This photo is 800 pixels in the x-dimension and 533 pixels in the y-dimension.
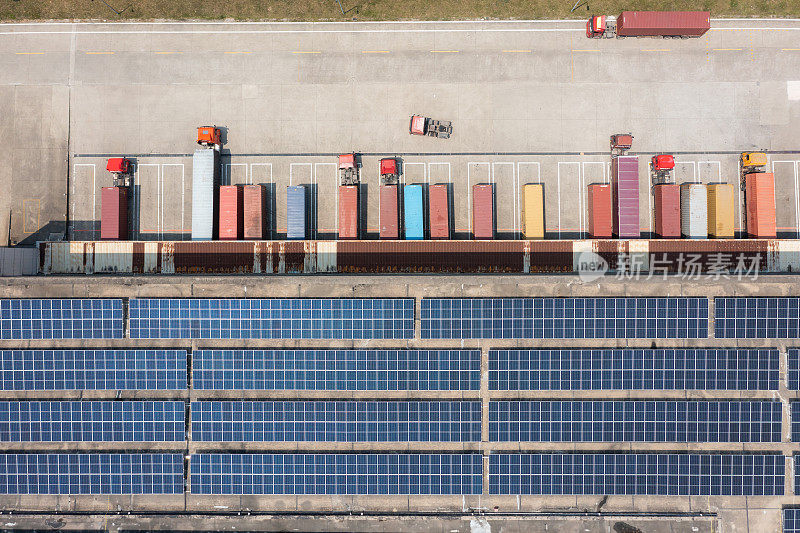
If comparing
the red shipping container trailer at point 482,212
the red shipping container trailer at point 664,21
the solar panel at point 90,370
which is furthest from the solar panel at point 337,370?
the red shipping container trailer at point 664,21

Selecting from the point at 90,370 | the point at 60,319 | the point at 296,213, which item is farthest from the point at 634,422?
the point at 60,319

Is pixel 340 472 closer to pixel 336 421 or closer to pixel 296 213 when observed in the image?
pixel 336 421

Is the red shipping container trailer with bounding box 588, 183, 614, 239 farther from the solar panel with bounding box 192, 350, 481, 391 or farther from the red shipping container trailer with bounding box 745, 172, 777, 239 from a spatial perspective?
the solar panel with bounding box 192, 350, 481, 391

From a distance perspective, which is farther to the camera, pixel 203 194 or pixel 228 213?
pixel 203 194

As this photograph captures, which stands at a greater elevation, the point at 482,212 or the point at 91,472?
the point at 482,212

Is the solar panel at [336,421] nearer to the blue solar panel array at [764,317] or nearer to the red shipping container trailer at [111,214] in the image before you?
the red shipping container trailer at [111,214]

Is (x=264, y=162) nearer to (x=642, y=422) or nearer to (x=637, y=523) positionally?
(x=642, y=422)
